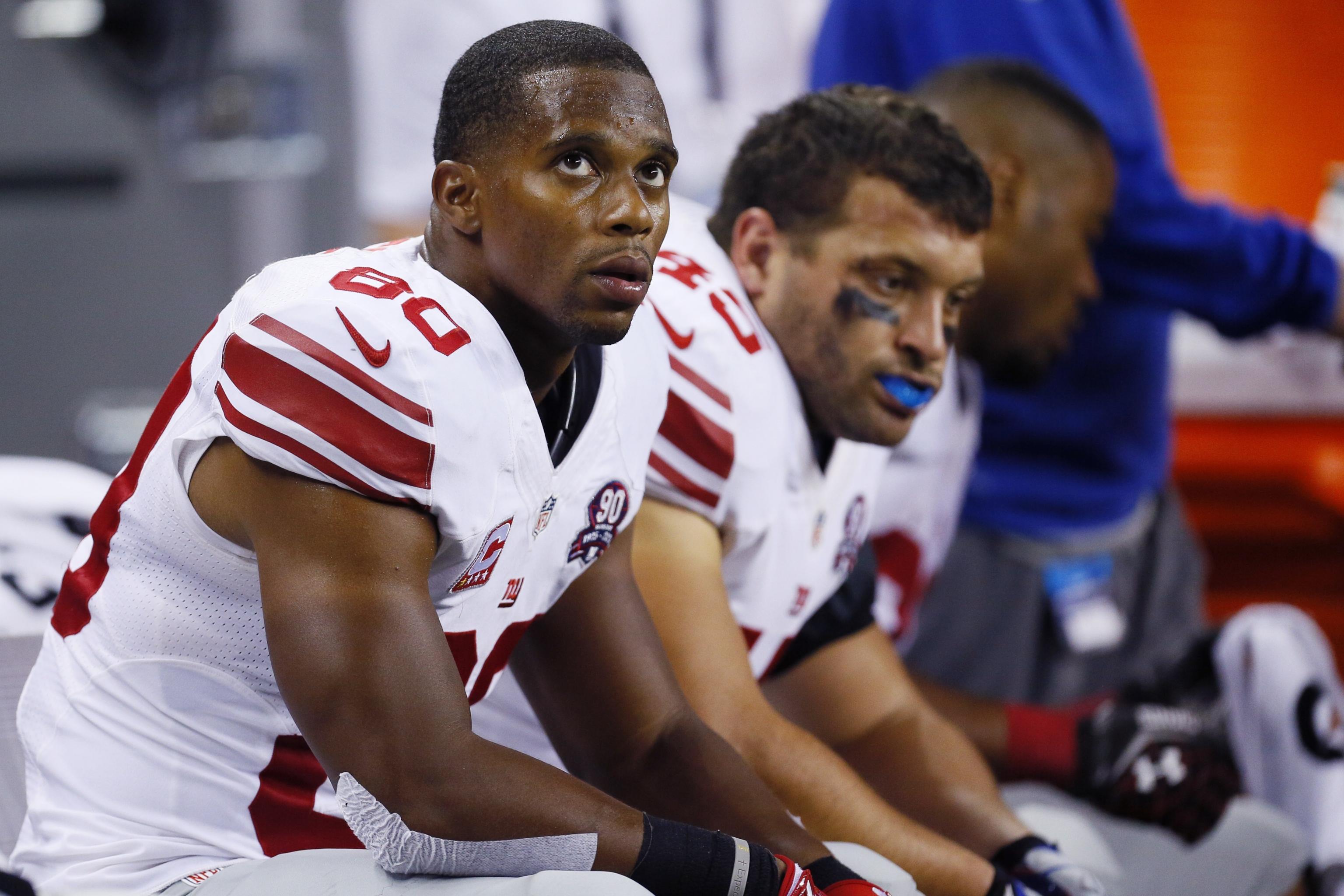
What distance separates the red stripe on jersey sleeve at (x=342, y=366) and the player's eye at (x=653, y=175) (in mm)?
235

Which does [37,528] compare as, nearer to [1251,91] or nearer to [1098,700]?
[1098,700]

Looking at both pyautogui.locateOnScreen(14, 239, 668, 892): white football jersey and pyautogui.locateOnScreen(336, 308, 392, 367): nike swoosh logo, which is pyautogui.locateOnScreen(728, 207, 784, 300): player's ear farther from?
pyautogui.locateOnScreen(336, 308, 392, 367): nike swoosh logo

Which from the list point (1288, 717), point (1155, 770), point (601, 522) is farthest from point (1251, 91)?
point (601, 522)

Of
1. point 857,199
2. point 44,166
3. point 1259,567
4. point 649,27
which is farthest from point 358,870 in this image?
point 44,166

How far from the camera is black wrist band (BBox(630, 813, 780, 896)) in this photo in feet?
3.69

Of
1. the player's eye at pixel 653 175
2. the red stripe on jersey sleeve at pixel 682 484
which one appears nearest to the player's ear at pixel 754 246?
the red stripe on jersey sleeve at pixel 682 484

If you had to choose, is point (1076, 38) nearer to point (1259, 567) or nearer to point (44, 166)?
point (1259, 567)

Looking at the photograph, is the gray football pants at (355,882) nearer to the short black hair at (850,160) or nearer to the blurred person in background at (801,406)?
the blurred person in background at (801,406)

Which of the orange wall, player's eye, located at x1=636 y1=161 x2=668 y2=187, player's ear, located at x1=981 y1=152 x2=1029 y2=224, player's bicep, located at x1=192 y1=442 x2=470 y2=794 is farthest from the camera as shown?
the orange wall

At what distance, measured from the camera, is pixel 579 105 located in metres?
1.12

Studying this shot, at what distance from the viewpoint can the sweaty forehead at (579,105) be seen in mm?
1113

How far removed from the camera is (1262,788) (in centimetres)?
239

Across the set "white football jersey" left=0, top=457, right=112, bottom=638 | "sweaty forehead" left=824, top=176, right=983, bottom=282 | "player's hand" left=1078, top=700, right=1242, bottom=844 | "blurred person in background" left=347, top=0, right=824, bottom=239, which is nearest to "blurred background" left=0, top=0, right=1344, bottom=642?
"blurred person in background" left=347, top=0, right=824, bottom=239

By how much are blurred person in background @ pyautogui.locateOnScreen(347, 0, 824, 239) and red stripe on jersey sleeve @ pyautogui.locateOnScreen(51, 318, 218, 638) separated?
2154 millimetres
